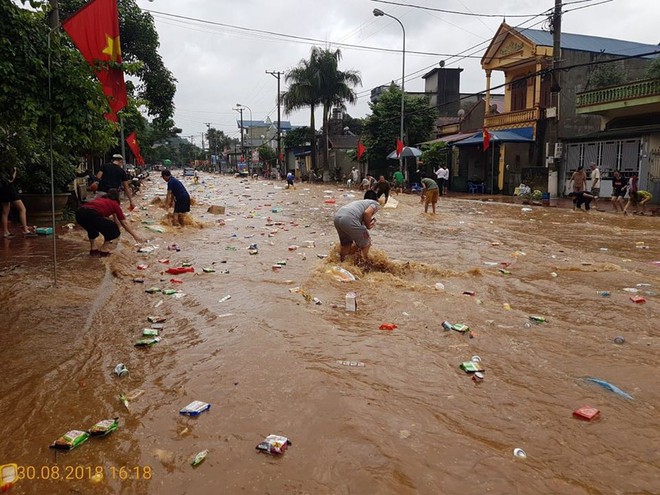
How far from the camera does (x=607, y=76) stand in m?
→ 23.7

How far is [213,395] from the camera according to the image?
11.7 feet

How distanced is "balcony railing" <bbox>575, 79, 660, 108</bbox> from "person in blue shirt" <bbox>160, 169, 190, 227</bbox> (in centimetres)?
1683

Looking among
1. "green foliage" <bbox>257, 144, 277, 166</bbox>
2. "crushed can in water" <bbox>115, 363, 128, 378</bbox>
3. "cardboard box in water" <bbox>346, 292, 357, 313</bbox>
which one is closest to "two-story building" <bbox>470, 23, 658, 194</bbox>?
"cardboard box in water" <bbox>346, 292, 357, 313</bbox>

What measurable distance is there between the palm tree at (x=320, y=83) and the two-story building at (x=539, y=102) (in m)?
13.0

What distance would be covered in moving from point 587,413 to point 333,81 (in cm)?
3753

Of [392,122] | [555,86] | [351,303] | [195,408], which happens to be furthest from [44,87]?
[392,122]

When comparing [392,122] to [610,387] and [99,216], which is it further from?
[610,387]

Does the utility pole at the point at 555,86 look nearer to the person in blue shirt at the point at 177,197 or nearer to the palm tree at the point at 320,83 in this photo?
the person in blue shirt at the point at 177,197

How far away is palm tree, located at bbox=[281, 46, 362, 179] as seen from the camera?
124 ft

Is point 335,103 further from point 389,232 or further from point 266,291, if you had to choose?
point 266,291

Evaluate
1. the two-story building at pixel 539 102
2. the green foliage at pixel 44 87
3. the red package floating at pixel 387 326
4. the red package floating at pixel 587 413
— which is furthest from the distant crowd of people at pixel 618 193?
the green foliage at pixel 44 87

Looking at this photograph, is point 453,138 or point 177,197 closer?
point 177,197

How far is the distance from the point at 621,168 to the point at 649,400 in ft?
61.0

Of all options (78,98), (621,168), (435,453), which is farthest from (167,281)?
(621,168)
